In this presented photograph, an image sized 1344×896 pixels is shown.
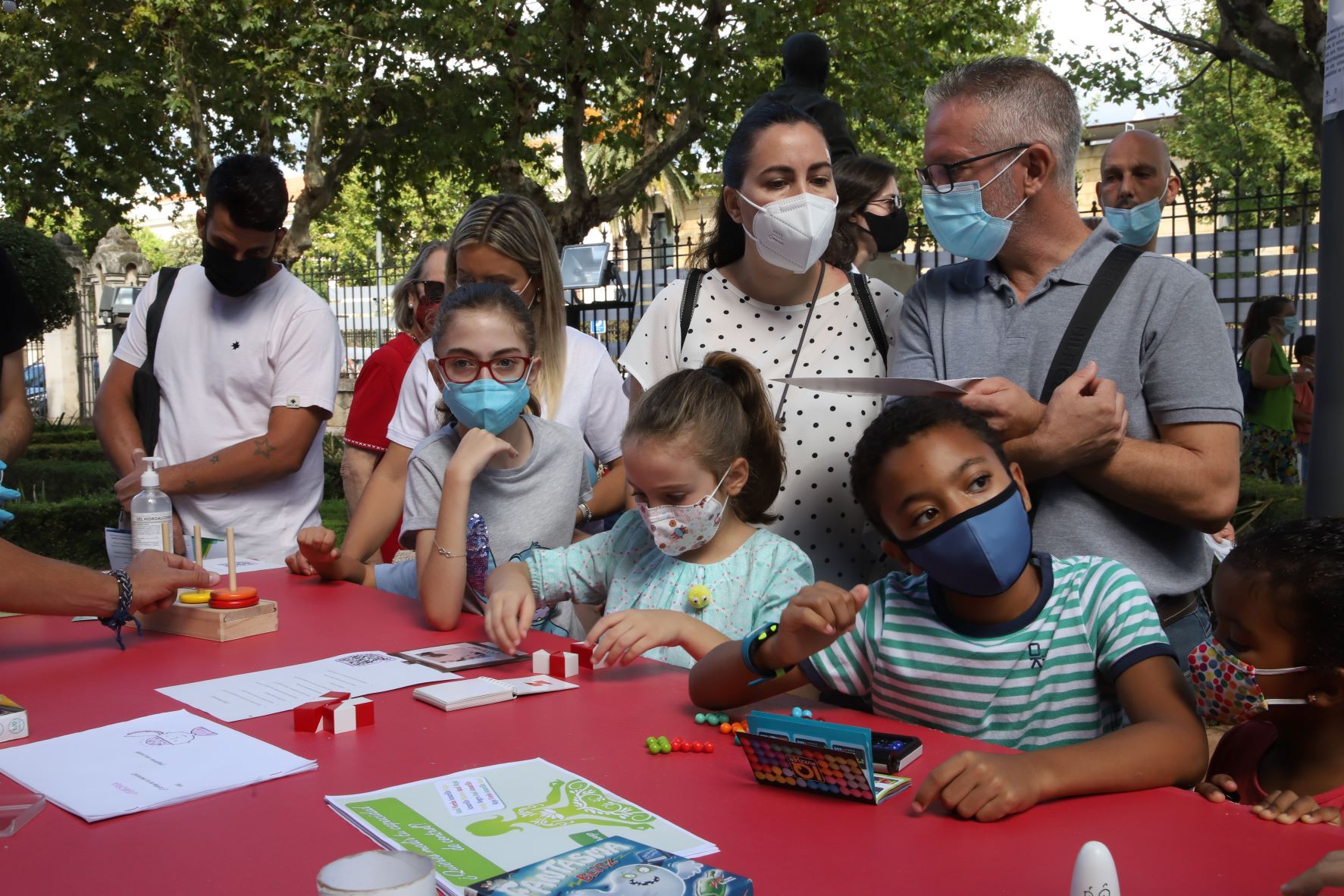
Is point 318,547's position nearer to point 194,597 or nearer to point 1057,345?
point 194,597

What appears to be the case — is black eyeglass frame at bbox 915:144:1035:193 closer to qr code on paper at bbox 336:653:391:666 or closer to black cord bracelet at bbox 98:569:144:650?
qr code on paper at bbox 336:653:391:666

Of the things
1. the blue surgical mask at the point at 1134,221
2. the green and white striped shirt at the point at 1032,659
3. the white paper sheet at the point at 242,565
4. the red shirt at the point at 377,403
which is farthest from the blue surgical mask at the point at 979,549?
the blue surgical mask at the point at 1134,221

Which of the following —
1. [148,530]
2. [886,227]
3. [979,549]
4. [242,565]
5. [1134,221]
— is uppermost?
[1134,221]

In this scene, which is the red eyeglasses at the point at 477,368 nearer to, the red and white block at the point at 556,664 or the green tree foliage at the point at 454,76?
the red and white block at the point at 556,664

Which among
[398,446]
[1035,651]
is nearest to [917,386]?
[1035,651]

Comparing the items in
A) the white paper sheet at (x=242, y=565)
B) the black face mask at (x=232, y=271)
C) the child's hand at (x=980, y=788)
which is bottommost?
the white paper sheet at (x=242, y=565)

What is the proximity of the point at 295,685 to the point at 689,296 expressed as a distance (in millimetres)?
1419

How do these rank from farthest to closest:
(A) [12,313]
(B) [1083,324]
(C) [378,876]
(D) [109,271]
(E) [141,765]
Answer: (D) [109,271] < (A) [12,313] < (B) [1083,324] < (E) [141,765] < (C) [378,876]

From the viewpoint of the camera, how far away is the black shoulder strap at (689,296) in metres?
3.12

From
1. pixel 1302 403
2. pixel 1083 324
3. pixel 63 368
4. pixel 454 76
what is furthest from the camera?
pixel 63 368

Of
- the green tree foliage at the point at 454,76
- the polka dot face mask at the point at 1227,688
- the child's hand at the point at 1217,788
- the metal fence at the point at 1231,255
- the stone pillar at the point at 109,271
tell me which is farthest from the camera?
the stone pillar at the point at 109,271

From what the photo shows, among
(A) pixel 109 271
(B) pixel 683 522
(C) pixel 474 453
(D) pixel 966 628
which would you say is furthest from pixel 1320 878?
(A) pixel 109 271

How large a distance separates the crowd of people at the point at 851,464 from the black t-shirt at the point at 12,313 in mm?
392

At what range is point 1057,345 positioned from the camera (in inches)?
96.3
